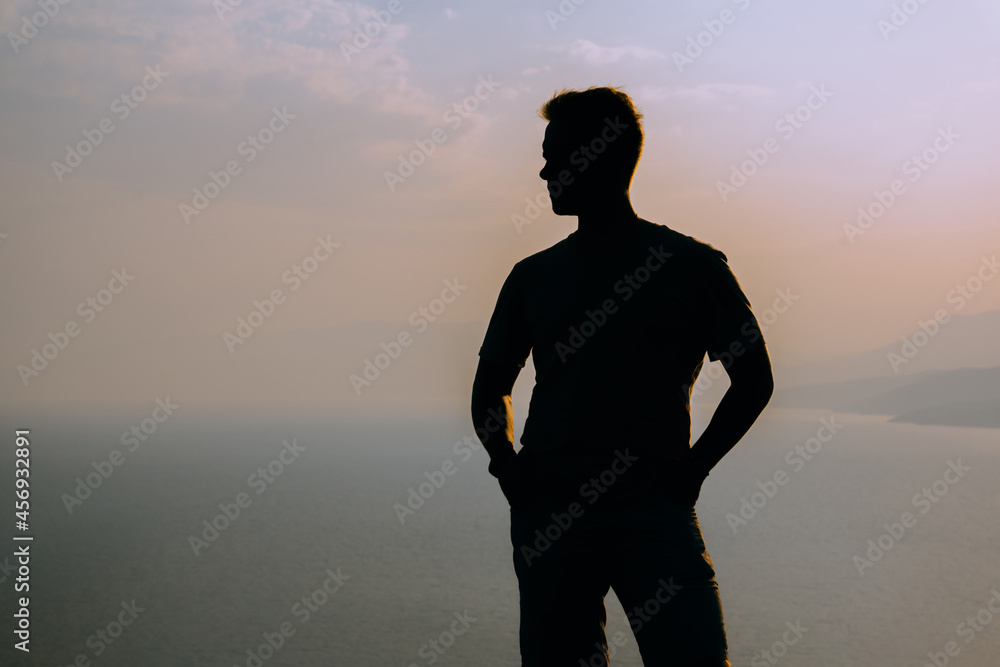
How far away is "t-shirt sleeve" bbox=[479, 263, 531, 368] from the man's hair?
400 mm

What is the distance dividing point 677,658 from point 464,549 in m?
48.8

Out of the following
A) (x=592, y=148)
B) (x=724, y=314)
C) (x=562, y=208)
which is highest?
(x=592, y=148)

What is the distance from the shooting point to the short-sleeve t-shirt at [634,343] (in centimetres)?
196

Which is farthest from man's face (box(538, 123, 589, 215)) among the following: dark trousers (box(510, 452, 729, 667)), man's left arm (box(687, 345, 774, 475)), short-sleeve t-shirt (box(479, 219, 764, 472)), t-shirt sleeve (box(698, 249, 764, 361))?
dark trousers (box(510, 452, 729, 667))

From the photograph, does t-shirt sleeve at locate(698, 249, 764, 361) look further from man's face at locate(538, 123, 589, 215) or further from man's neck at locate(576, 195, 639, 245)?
man's face at locate(538, 123, 589, 215)

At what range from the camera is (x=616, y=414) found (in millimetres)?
1971

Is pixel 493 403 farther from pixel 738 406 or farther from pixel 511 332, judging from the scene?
pixel 738 406

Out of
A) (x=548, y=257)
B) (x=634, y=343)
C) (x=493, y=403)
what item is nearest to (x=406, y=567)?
(x=493, y=403)

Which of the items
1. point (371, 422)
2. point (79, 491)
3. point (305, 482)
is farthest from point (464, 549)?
point (371, 422)

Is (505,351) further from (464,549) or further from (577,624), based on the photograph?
(464,549)

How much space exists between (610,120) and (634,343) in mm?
596

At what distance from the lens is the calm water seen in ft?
123

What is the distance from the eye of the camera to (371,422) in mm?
145875

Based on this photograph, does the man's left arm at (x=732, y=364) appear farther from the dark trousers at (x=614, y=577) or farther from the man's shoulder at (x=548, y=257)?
the man's shoulder at (x=548, y=257)
